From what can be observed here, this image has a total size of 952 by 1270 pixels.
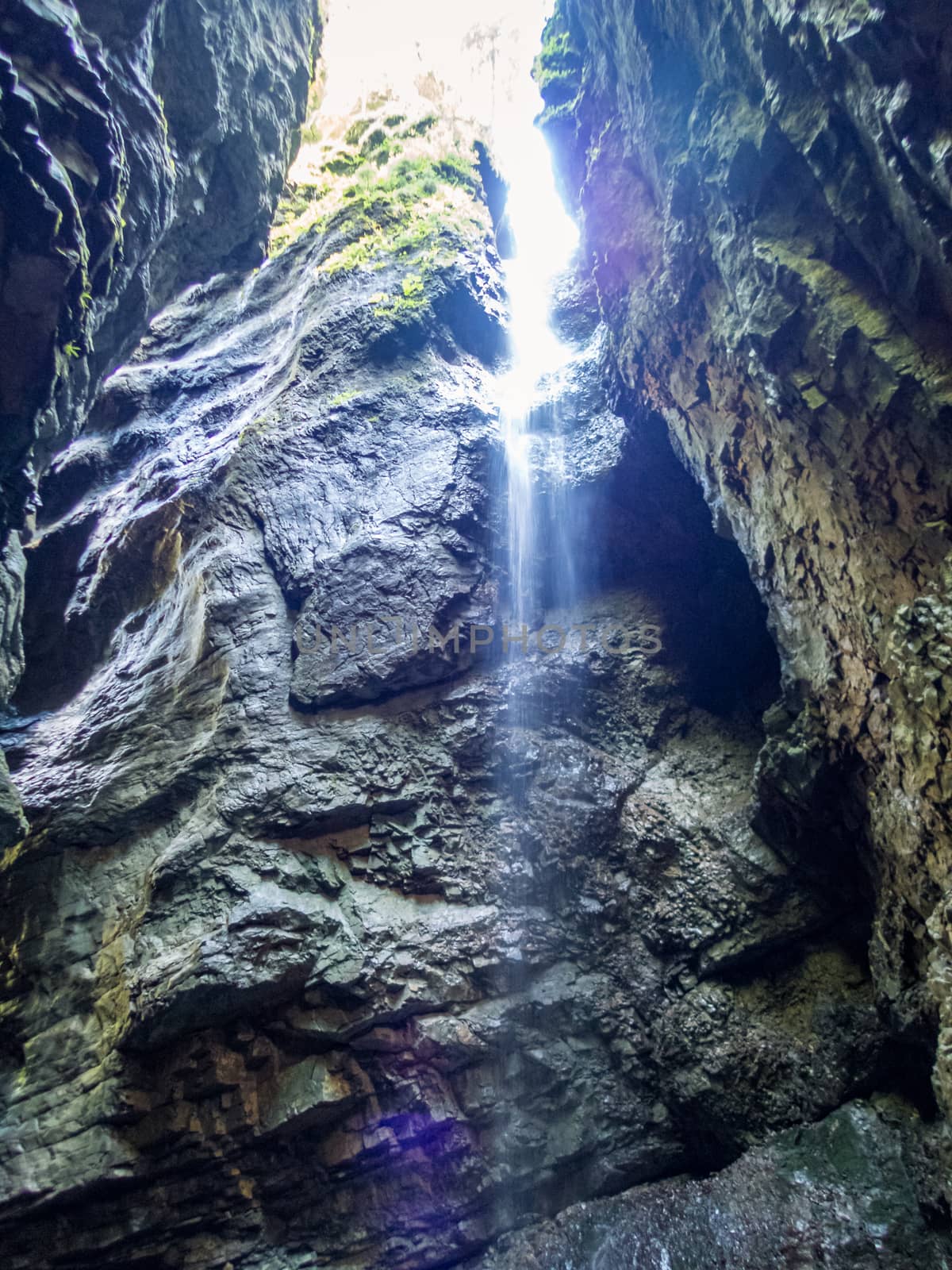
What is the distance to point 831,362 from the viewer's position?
3.19 m

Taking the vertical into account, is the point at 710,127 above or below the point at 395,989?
above

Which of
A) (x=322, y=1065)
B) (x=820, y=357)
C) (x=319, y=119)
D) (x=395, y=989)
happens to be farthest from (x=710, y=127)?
(x=319, y=119)

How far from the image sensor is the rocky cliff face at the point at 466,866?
3738mm

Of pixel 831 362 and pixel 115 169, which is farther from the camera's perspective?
pixel 115 169

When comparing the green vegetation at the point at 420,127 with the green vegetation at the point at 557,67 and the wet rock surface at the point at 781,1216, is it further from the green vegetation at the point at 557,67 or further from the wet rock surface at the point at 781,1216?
the wet rock surface at the point at 781,1216

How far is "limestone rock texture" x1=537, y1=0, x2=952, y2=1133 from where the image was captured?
8.63 feet

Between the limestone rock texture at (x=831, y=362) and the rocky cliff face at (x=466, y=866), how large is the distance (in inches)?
2.7

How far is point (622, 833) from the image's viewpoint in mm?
4918

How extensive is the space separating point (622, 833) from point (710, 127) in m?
4.57

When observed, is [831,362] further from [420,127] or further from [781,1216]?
[420,127]

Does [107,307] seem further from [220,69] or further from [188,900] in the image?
[188,900]

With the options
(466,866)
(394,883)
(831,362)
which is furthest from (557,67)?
(394,883)

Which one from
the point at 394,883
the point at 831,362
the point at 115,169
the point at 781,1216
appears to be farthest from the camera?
the point at 394,883

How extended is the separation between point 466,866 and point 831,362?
382 cm
